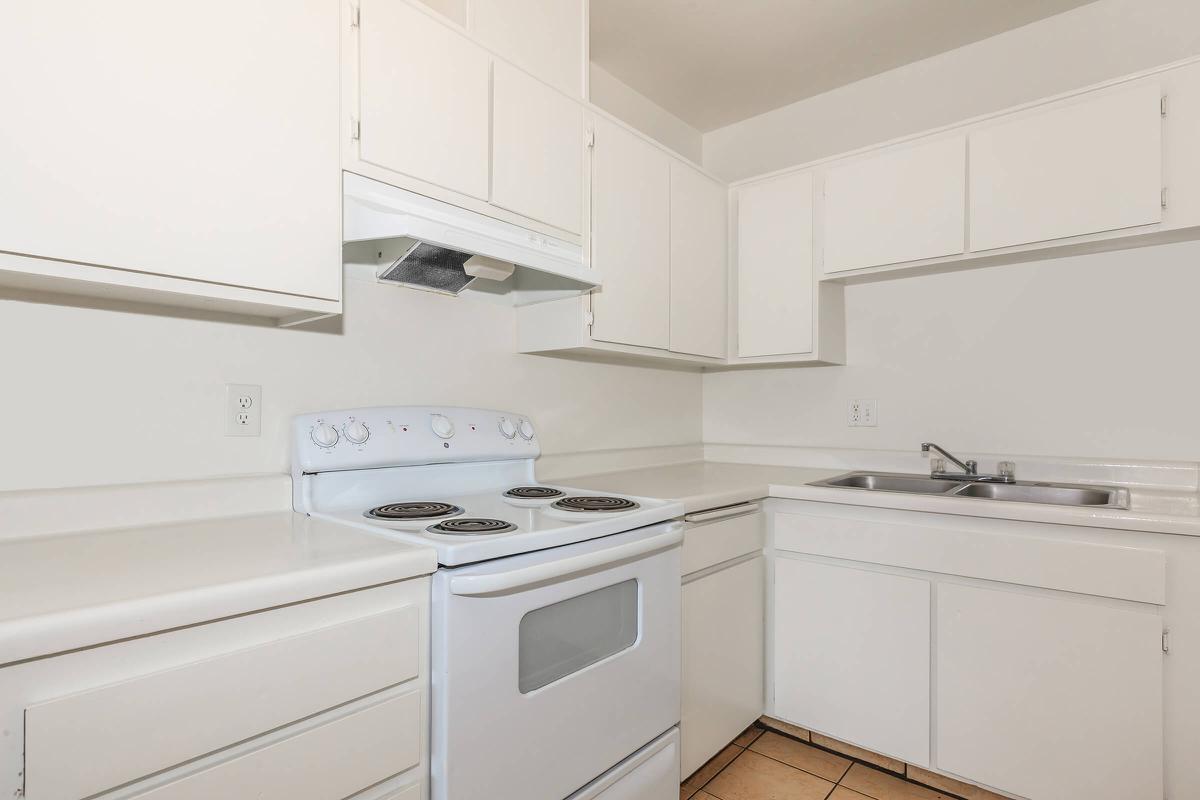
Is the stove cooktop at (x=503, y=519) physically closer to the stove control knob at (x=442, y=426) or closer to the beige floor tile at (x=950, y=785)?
the stove control knob at (x=442, y=426)

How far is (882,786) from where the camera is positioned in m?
1.88

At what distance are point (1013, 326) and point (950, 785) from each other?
1555 mm

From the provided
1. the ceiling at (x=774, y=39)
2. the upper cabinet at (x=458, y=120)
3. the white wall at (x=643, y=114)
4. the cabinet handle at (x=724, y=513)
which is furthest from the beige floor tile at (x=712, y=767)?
the ceiling at (x=774, y=39)

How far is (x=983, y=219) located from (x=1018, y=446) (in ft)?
2.72

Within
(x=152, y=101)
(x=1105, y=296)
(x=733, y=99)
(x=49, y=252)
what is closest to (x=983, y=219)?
(x=1105, y=296)

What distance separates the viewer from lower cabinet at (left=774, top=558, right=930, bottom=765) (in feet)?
6.02

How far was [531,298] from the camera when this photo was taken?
204 centimetres

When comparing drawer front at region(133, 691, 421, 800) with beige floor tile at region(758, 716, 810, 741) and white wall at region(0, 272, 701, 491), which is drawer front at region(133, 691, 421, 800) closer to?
white wall at region(0, 272, 701, 491)

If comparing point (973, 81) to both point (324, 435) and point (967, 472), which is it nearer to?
point (967, 472)

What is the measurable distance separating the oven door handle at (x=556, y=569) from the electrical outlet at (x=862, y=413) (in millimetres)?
1323

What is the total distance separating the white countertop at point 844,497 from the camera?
1529 millimetres

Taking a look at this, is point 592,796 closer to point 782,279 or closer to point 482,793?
point 482,793

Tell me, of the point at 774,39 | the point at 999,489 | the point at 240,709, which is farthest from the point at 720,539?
the point at 774,39

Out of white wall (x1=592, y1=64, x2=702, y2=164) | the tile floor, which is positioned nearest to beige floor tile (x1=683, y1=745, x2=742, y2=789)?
the tile floor
